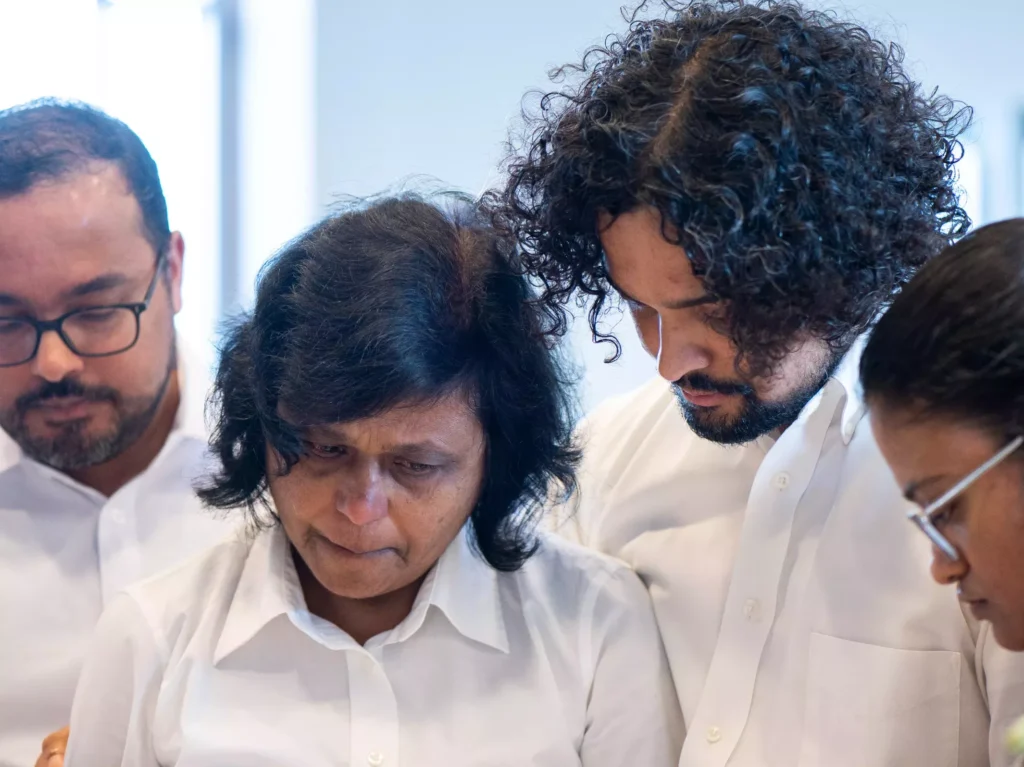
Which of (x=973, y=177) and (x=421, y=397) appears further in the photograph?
(x=973, y=177)

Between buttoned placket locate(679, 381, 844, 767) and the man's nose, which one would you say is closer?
buttoned placket locate(679, 381, 844, 767)

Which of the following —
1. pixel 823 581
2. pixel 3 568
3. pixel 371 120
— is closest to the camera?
pixel 823 581

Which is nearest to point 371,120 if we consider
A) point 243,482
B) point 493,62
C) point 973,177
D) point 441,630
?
point 493,62

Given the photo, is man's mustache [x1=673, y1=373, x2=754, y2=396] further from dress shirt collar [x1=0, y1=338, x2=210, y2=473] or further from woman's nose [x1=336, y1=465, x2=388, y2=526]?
dress shirt collar [x1=0, y1=338, x2=210, y2=473]

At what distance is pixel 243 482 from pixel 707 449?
2.22ft

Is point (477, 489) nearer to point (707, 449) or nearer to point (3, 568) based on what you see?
point (707, 449)

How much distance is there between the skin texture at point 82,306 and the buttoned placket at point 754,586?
103 centimetres

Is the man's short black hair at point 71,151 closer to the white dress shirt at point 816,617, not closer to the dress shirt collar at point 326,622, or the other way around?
the dress shirt collar at point 326,622

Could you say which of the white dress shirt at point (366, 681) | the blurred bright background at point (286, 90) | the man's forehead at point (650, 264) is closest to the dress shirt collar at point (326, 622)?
the white dress shirt at point (366, 681)

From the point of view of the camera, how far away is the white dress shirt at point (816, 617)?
4.77ft

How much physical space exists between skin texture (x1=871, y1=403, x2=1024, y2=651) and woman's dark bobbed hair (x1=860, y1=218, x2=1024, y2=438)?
2cm

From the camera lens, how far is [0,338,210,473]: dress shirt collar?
198cm

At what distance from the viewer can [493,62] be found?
2854mm

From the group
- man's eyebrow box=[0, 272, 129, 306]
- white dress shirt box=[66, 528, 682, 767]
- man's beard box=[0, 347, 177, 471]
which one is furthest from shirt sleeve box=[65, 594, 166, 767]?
man's eyebrow box=[0, 272, 129, 306]
